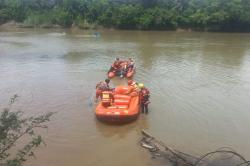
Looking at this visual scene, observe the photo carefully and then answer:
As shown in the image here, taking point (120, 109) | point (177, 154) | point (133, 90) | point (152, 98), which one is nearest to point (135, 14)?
point (152, 98)

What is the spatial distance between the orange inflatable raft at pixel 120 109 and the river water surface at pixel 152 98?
342mm

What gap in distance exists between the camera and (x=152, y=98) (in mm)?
16188

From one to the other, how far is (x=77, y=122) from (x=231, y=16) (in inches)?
1450

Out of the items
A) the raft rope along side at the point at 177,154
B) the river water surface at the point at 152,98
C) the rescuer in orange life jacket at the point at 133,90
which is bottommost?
the river water surface at the point at 152,98

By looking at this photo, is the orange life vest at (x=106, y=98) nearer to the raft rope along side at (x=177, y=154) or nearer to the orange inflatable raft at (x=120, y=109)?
the orange inflatable raft at (x=120, y=109)

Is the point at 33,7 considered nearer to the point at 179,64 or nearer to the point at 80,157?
the point at 179,64

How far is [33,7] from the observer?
59.8 meters

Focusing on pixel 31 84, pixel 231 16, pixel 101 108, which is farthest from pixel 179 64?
pixel 231 16

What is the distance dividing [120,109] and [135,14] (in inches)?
1532

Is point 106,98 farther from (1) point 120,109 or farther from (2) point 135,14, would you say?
(2) point 135,14

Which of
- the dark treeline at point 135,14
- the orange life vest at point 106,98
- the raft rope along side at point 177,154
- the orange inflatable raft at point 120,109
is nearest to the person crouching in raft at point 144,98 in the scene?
the orange inflatable raft at point 120,109

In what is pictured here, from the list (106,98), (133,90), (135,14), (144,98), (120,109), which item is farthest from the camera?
(135,14)

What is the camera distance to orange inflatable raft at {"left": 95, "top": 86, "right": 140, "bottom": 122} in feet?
41.1

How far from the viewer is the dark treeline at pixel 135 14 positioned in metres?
46.7
